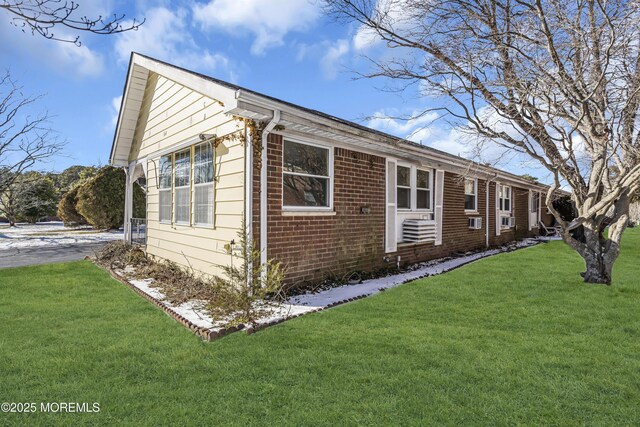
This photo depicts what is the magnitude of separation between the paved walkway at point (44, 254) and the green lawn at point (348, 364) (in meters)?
5.04

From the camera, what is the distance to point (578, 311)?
5129mm

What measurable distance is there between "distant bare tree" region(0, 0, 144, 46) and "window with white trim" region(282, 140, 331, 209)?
3315mm

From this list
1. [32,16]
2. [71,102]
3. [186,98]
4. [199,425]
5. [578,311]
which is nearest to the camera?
[199,425]

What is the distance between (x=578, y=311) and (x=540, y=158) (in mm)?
2741

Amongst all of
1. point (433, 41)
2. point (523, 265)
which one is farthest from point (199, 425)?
point (523, 265)

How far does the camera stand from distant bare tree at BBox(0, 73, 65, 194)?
492 inches

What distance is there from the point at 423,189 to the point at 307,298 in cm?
539

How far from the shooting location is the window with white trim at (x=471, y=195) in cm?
1213

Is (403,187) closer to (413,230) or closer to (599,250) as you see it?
(413,230)

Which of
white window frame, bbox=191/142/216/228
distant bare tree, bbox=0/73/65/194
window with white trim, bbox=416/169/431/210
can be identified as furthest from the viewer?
distant bare tree, bbox=0/73/65/194

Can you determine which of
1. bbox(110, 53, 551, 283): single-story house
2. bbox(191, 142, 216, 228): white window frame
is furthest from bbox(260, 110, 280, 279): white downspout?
bbox(191, 142, 216, 228): white window frame

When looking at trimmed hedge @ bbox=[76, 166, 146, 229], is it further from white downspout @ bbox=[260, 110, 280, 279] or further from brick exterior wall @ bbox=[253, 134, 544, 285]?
white downspout @ bbox=[260, 110, 280, 279]

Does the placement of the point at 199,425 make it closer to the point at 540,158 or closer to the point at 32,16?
the point at 32,16

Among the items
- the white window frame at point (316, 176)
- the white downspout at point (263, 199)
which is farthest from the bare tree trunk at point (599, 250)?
the white downspout at point (263, 199)
